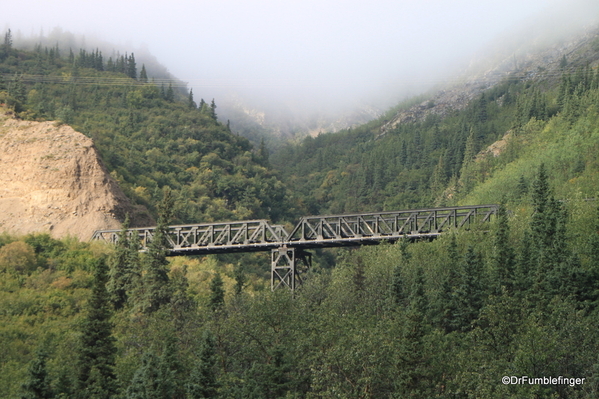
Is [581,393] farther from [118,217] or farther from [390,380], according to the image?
[118,217]

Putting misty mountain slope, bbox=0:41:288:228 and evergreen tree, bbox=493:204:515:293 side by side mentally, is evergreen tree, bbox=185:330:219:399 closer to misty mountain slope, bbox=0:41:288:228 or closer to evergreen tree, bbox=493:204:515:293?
evergreen tree, bbox=493:204:515:293

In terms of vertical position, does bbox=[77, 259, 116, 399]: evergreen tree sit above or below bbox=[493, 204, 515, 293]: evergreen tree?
below

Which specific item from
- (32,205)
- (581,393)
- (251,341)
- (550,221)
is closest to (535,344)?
(581,393)

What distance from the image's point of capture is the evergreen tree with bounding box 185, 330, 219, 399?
4259cm

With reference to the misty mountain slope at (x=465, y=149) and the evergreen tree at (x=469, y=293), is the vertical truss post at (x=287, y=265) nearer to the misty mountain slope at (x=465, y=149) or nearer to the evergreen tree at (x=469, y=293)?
the evergreen tree at (x=469, y=293)

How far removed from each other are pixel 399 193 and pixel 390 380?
107710 mm

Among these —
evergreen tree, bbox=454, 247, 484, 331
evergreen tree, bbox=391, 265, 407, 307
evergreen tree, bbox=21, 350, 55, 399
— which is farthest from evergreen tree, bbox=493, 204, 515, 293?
evergreen tree, bbox=21, 350, 55, 399

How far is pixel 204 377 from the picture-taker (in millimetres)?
43000

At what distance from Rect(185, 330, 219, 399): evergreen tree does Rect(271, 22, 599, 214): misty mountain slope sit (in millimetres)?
53681

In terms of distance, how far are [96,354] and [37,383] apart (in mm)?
5352

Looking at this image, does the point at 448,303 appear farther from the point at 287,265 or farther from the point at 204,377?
the point at 204,377

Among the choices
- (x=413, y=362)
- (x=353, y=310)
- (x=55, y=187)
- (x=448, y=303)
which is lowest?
(x=413, y=362)

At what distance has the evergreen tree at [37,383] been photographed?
140ft

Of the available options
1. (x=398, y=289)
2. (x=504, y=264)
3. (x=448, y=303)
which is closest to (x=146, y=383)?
(x=398, y=289)
